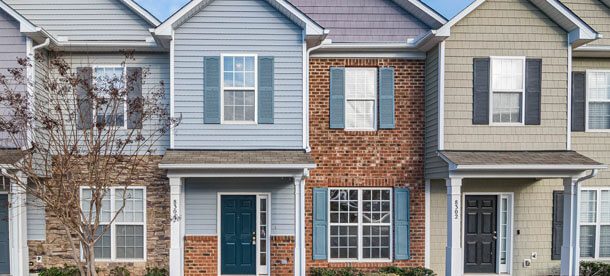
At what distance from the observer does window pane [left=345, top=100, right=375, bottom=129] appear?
37.5 ft

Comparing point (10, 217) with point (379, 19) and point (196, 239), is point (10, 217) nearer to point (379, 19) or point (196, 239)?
point (196, 239)

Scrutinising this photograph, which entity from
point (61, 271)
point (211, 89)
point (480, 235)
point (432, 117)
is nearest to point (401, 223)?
point (480, 235)

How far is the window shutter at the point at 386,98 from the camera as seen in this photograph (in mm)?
11336

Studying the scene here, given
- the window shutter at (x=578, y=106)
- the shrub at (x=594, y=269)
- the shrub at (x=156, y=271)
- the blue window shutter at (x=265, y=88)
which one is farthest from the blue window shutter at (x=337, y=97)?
the shrub at (x=594, y=269)

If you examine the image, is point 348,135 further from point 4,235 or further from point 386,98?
point 4,235

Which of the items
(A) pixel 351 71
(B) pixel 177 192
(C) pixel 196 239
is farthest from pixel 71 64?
(A) pixel 351 71

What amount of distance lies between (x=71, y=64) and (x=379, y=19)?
756 centimetres

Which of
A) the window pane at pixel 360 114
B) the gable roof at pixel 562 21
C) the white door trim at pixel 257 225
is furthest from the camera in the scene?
the window pane at pixel 360 114

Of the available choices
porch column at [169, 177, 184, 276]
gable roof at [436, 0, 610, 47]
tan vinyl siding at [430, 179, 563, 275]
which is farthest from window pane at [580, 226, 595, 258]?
porch column at [169, 177, 184, 276]

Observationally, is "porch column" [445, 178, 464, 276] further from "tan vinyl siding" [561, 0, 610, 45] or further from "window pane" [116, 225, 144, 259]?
"window pane" [116, 225, 144, 259]

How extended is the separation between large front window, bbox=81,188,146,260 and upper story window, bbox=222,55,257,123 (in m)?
2.94

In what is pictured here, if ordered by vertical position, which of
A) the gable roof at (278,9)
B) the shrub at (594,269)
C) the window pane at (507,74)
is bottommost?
the shrub at (594,269)

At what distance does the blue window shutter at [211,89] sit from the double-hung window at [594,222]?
922 cm

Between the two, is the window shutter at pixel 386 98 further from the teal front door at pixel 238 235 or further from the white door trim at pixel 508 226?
the teal front door at pixel 238 235
